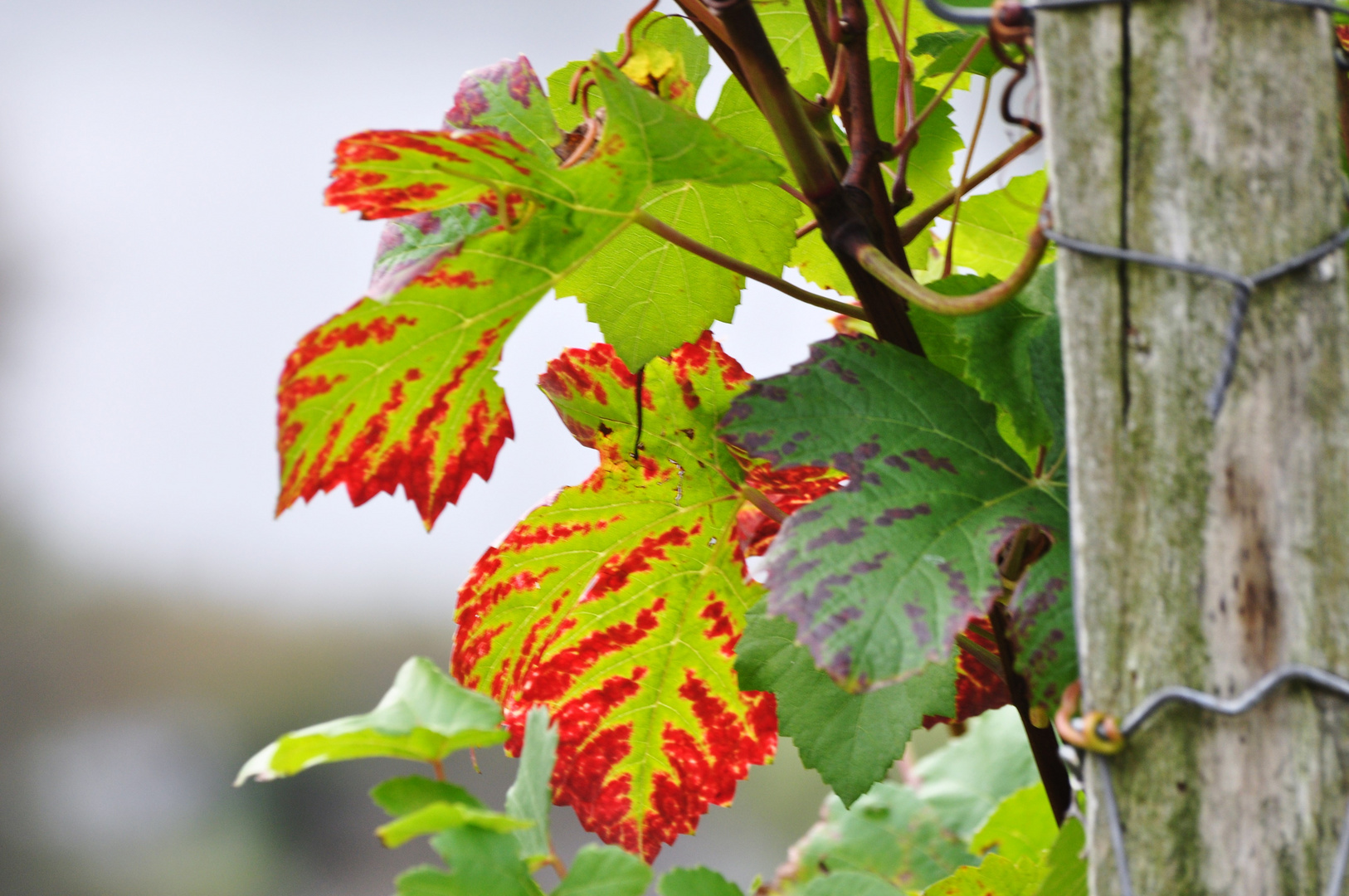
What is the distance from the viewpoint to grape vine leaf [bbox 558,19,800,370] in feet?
1.40

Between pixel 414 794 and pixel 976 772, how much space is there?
0.66m

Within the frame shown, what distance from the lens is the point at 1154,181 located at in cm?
23

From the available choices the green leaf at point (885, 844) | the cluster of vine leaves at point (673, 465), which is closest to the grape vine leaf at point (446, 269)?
the cluster of vine leaves at point (673, 465)

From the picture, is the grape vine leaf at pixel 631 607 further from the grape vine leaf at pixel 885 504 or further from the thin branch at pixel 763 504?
the grape vine leaf at pixel 885 504

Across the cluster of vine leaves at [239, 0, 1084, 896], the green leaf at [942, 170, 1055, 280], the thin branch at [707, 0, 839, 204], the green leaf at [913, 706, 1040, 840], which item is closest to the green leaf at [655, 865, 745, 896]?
the cluster of vine leaves at [239, 0, 1084, 896]

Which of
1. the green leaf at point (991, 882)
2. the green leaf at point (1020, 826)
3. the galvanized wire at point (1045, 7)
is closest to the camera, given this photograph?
the galvanized wire at point (1045, 7)

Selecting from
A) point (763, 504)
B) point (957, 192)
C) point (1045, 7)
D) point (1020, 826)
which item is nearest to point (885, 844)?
point (1020, 826)

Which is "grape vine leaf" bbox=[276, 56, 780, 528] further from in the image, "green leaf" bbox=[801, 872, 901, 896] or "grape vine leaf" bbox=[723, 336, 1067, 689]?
"green leaf" bbox=[801, 872, 901, 896]

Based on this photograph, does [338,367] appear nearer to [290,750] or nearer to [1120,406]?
[290,750]

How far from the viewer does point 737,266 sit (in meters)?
0.38

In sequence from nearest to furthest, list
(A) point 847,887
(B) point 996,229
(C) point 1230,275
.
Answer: (C) point 1230,275 < (A) point 847,887 < (B) point 996,229

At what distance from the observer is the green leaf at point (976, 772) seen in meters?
0.78

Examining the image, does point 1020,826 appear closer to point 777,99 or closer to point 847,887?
point 847,887

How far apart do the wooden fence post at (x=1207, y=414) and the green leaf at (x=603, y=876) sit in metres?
0.12
